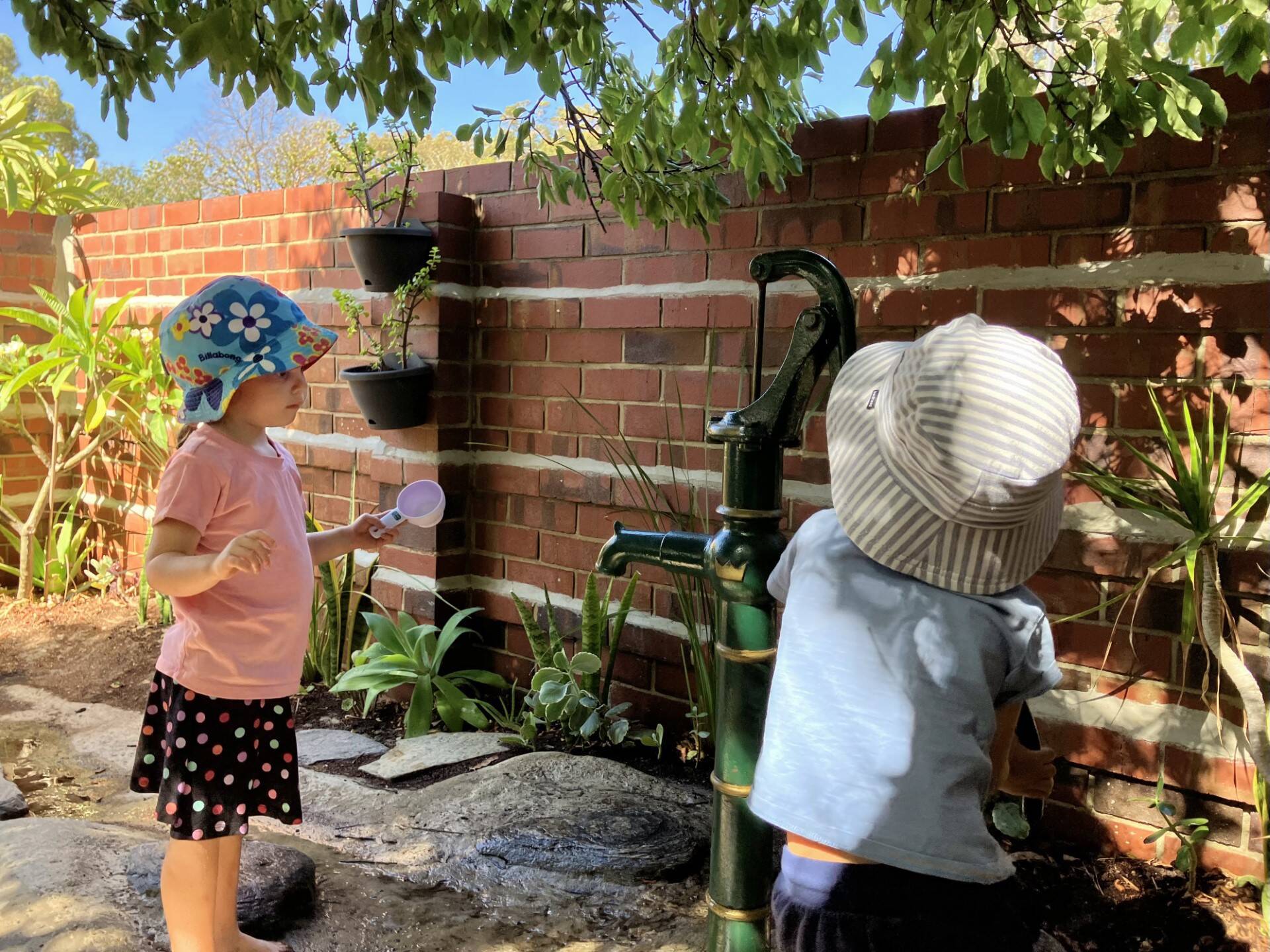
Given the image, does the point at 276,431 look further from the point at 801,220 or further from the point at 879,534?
the point at 879,534

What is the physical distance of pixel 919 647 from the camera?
1.22 meters

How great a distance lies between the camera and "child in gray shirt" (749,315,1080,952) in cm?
114

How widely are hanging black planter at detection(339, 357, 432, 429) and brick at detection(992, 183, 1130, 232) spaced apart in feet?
6.31

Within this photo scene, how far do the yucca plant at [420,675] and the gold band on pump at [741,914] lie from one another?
188cm

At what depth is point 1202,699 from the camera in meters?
2.26

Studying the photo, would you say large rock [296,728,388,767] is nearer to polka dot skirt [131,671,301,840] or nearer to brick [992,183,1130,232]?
polka dot skirt [131,671,301,840]

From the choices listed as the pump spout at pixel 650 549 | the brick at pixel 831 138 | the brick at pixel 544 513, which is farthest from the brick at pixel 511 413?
the pump spout at pixel 650 549

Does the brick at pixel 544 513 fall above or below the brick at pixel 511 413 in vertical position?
below

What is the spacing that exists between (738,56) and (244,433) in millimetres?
1190

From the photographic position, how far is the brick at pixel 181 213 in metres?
4.79

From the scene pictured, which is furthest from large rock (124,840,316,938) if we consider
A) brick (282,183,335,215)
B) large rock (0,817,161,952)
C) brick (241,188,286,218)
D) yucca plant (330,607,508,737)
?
brick (241,188,286,218)

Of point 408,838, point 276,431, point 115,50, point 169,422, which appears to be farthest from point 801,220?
point 169,422

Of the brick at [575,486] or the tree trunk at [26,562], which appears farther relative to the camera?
the tree trunk at [26,562]

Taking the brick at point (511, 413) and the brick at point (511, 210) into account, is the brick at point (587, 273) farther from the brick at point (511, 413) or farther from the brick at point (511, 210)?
the brick at point (511, 413)
